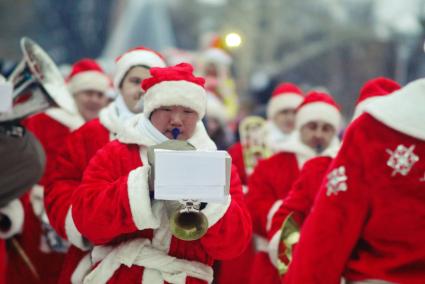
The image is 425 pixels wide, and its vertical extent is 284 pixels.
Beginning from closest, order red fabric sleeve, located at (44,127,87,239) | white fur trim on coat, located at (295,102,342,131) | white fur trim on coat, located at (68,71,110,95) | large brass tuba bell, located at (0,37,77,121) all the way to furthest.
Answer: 1. red fabric sleeve, located at (44,127,87,239)
2. large brass tuba bell, located at (0,37,77,121)
3. white fur trim on coat, located at (295,102,342,131)
4. white fur trim on coat, located at (68,71,110,95)

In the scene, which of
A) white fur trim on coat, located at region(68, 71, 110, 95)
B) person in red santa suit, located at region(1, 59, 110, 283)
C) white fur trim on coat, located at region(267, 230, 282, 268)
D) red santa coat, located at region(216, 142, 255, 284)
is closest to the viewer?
white fur trim on coat, located at region(267, 230, 282, 268)

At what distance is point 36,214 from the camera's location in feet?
18.5

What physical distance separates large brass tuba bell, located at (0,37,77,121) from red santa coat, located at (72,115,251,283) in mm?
1352

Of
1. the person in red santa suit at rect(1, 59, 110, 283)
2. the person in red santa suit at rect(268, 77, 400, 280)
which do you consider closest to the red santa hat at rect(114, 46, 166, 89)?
the person in red santa suit at rect(1, 59, 110, 283)

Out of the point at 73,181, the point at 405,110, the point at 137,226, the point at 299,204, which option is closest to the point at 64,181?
the point at 73,181

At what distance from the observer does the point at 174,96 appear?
11.9 ft

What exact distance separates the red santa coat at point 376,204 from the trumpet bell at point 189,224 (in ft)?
1.51

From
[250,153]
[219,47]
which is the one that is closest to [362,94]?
[250,153]

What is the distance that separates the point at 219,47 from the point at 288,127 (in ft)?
12.2

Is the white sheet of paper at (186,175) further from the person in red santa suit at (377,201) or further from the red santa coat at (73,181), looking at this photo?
the red santa coat at (73,181)

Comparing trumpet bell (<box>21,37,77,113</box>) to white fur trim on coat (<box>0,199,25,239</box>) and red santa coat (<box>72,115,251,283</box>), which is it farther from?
red santa coat (<box>72,115,251,283</box>)

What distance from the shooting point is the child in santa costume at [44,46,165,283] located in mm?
4043

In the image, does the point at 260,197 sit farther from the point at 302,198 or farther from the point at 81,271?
the point at 81,271

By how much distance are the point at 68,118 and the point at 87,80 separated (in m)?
0.64
